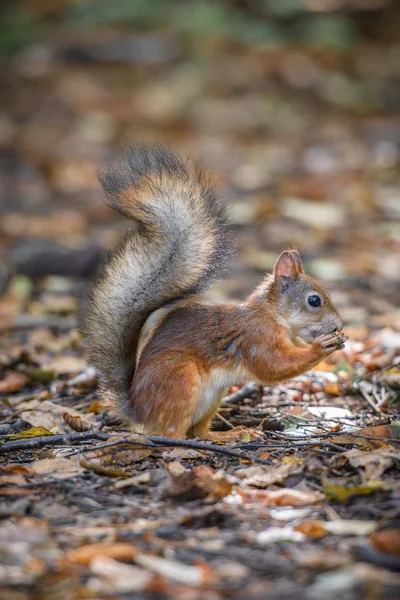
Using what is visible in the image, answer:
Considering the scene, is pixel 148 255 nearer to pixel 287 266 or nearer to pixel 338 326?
pixel 287 266

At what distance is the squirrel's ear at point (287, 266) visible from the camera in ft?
12.6

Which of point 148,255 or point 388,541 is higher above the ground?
point 148,255

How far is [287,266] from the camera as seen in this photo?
3.86m

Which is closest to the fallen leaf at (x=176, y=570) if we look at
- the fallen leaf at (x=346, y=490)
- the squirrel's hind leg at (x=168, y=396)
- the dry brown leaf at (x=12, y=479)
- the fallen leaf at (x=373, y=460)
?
the fallen leaf at (x=346, y=490)

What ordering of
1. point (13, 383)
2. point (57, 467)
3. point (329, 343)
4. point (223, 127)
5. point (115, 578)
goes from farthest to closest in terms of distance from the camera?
point (223, 127) < point (13, 383) < point (329, 343) < point (57, 467) < point (115, 578)

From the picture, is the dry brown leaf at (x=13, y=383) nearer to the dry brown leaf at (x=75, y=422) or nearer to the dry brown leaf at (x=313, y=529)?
the dry brown leaf at (x=75, y=422)

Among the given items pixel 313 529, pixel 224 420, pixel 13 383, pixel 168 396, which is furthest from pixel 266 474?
pixel 13 383

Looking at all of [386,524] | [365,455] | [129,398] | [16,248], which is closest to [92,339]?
[129,398]

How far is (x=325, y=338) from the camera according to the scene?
359 centimetres

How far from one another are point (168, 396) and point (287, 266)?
2.81 feet

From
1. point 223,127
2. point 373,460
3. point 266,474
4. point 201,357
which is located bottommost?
point 266,474

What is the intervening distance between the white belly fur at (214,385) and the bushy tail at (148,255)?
311 millimetres

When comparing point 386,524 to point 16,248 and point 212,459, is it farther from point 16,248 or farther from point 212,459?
point 16,248

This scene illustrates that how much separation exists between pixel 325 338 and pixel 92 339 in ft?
3.23
